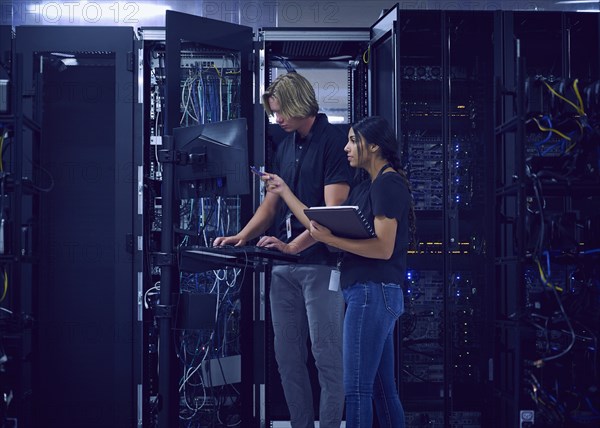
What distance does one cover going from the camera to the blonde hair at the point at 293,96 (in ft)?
9.57

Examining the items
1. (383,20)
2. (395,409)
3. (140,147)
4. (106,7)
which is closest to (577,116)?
(383,20)

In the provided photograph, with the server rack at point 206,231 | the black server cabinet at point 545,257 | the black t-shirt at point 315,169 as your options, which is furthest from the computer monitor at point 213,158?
the black server cabinet at point 545,257

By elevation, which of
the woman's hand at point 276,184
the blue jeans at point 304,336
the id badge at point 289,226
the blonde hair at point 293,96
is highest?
the blonde hair at point 293,96

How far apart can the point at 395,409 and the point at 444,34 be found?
2.12 metres

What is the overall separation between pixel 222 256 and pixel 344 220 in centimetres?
46

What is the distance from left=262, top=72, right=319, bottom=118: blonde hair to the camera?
9.57 ft

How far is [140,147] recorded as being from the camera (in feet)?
11.6

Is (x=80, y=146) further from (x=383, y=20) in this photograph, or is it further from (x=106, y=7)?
(x=383, y=20)

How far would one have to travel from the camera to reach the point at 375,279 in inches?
92.4

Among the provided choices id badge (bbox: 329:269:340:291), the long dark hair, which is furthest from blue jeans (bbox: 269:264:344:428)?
the long dark hair

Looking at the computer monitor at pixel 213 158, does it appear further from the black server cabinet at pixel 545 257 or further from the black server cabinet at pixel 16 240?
the black server cabinet at pixel 545 257

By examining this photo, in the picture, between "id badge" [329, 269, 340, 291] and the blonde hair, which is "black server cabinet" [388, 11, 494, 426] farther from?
"id badge" [329, 269, 340, 291]

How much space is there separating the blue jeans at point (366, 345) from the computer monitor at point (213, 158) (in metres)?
0.61

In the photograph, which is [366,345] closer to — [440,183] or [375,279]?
[375,279]
